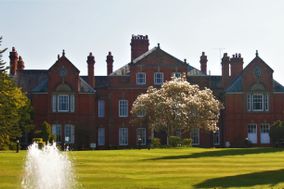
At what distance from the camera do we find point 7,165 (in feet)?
100

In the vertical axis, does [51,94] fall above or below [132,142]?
above

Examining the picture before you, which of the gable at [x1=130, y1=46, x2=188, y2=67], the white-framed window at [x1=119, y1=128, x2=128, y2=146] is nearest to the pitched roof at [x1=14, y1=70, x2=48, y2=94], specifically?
the white-framed window at [x1=119, y1=128, x2=128, y2=146]

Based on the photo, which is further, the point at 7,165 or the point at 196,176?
the point at 7,165

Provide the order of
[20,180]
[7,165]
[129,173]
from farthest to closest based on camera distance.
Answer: [7,165], [129,173], [20,180]

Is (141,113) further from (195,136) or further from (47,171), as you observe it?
(47,171)

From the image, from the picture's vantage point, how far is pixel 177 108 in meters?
54.4

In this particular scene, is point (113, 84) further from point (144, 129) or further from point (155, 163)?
point (155, 163)

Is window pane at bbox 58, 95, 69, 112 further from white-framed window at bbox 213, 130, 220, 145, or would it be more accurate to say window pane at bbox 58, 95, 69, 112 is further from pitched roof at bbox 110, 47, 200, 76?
white-framed window at bbox 213, 130, 220, 145

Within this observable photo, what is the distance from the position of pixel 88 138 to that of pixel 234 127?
15276mm

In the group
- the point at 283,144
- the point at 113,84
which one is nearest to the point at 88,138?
the point at 113,84

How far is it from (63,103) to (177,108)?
13.1 metres

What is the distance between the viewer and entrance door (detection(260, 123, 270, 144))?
6178cm

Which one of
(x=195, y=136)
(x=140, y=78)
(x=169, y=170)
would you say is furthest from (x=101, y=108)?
(x=169, y=170)

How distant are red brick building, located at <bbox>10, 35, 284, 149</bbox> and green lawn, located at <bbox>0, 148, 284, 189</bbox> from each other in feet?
80.5
